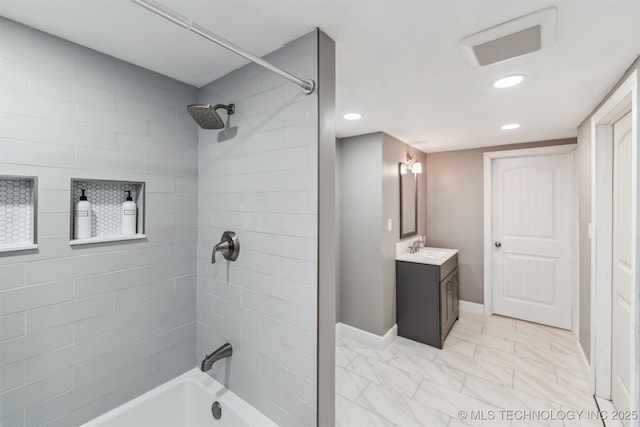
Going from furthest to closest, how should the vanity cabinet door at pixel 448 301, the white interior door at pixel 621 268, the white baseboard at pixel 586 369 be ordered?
the vanity cabinet door at pixel 448 301, the white baseboard at pixel 586 369, the white interior door at pixel 621 268

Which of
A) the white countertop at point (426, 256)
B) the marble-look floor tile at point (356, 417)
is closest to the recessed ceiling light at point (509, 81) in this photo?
the white countertop at point (426, 256)

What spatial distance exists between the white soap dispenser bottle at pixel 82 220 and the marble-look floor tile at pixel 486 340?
3.45m

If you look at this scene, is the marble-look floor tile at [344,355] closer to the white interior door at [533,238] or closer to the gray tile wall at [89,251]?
the gray tile wall at [89,251]

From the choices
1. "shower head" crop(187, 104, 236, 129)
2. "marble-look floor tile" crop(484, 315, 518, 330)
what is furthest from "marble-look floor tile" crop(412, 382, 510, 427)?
"shower head" crop(187, 104, 236, 129)

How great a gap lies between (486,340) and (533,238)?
4.70 feet

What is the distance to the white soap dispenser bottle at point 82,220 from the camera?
1.39m

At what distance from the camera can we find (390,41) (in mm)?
1308

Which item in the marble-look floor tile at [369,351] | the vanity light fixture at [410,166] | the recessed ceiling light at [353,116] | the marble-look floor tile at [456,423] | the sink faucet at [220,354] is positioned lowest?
the marble-look floor tile at [456,423]

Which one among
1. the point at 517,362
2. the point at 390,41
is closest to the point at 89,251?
the point at 390,41

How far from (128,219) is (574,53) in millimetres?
2467

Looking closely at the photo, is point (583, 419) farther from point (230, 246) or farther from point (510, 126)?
point (230, 246)

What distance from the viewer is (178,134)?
1.75 metres

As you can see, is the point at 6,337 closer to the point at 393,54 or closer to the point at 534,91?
the point at 393,54

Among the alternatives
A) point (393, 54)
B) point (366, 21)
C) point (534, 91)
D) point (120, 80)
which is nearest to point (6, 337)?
point (120, 80)
